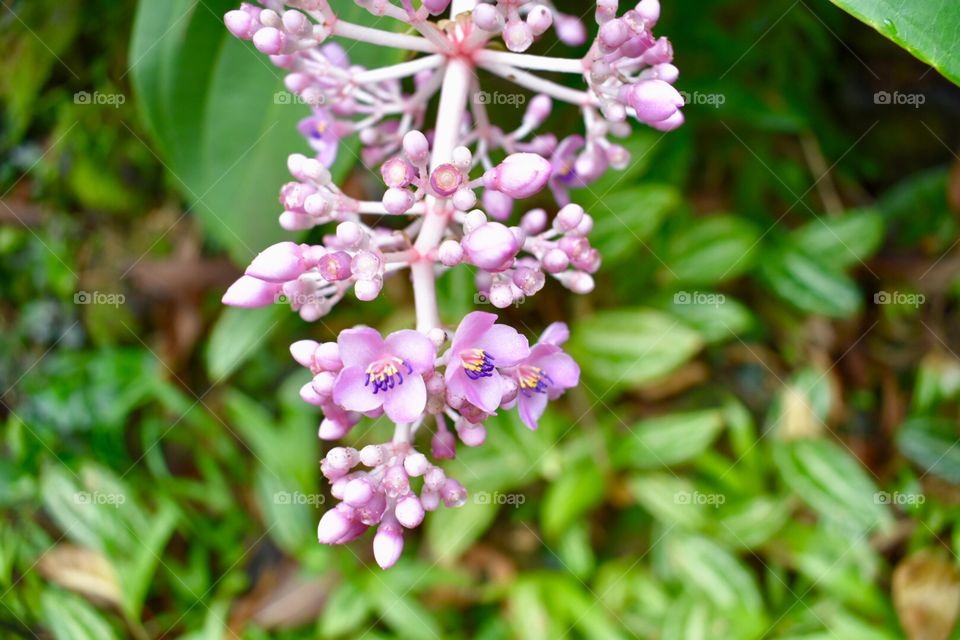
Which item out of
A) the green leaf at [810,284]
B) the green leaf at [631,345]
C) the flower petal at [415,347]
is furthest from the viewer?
the green leaf at [810,284]

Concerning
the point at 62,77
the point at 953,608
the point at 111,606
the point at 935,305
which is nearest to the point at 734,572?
the point at 953,608

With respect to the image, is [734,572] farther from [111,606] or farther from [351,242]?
[111,606]

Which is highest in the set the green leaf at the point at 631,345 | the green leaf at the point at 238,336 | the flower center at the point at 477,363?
the flower center at the point at 477,363

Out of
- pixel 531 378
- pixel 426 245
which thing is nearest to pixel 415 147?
pixel 426 245

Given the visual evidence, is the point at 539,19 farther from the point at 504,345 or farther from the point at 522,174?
the point at 504,345

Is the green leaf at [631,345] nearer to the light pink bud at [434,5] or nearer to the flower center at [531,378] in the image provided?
the flower center at [531,378]

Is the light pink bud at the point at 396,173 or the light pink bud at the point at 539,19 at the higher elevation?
the light pink bud at the point at 539,19

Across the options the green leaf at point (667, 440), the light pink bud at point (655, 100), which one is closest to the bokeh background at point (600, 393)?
the green leaf at point (667, 440)

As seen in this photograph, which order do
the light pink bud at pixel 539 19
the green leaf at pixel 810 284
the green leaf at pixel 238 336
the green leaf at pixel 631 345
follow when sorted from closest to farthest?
the light pink bud at pixel 539 19 → the green leaf at pixel 238 336 → the green leaf at pixel 631 345 → the green leaf at pixel 810 284
